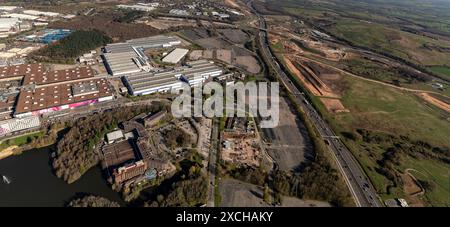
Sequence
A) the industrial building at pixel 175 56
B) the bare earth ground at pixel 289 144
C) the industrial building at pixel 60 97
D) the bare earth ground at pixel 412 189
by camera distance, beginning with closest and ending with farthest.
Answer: the bare earth ground at pixel 412 189 < the bare earth ground at pixel 289 144 < the industrial building at pixel 60 97 < the industrial building at pixel 175 56

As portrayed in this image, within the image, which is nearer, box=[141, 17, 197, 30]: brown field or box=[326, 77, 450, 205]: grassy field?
box=[326, 77, 450, 205]: grassy field

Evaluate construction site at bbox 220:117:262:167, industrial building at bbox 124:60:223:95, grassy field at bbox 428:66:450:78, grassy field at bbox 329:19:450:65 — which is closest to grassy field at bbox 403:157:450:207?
construction site at bbox 220:117:262:167

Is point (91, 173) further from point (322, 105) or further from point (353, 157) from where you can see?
point (322, 105)

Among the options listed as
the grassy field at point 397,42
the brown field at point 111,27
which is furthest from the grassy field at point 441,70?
the brown field at point 111,27

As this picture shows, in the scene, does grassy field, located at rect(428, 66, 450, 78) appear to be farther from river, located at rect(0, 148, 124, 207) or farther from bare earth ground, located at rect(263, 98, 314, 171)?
river, located at rect(0, 148, 124, 207)

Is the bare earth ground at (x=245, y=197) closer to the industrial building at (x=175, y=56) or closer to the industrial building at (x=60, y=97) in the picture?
the industrial building at (x=60, y=97)
